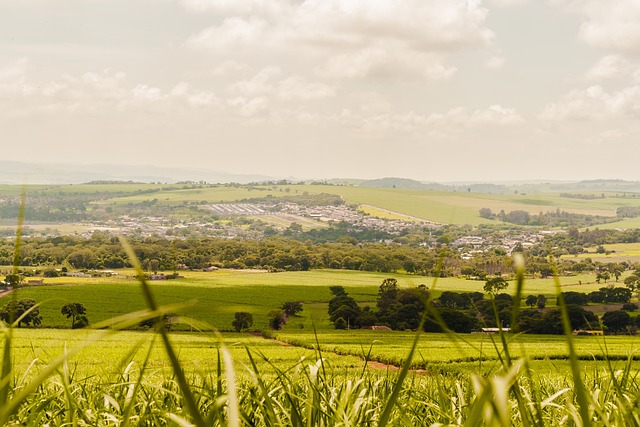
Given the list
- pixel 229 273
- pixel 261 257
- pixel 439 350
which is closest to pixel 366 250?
pixel 261 257

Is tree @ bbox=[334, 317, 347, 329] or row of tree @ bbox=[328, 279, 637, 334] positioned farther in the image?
tree @ bbox=[334, 317, 347, 329]

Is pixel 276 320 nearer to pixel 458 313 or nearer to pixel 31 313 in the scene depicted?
pixel 458 313

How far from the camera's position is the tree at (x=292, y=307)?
120875mm

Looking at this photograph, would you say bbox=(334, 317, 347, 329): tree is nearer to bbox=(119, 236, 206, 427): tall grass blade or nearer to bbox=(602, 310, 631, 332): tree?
bbox=(602, 310, 631, 332): tree

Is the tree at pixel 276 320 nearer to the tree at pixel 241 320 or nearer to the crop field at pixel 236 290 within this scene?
the crop field at pixel 236 290

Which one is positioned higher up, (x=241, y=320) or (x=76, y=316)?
(x=76, y=316)

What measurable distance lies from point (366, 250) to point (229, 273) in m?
45.0

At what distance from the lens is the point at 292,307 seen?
4815 inches

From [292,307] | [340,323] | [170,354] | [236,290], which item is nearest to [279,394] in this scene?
[170,354]

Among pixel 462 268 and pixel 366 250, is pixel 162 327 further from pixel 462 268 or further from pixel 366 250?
pixel 366 250

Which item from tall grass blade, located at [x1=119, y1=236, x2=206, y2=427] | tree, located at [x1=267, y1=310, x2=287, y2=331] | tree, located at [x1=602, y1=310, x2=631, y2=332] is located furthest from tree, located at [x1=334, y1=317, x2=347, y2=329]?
tall grass blade, located at [x1=119, y1=236, x2=206, y2=427]

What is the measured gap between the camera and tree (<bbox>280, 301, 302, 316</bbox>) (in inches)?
4759

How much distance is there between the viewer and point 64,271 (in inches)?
6255

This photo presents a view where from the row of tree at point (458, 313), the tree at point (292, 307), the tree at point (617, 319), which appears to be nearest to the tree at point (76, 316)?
the tree at point (292, 307)
